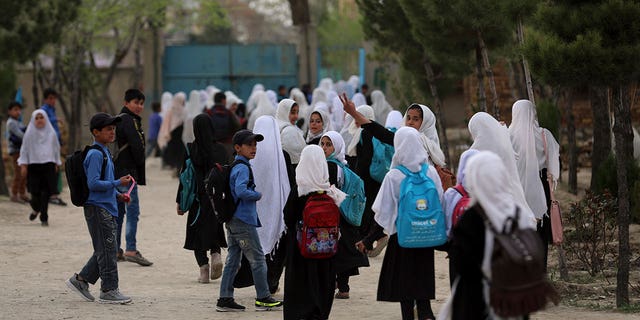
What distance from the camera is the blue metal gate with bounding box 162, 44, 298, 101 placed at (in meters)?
34.9

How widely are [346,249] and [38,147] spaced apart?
7.96 m

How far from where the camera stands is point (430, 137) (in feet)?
36.0

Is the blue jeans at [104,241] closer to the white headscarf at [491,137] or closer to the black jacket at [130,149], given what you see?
the black jacket at [130,149]

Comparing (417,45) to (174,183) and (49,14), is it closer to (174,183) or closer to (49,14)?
(49,14)

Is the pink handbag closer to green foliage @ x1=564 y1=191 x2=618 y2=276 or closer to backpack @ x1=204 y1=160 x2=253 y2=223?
green foliage @ x1=564 y1=191 x2=618 y2=276

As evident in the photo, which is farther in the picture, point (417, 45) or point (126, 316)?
point (417, 45)

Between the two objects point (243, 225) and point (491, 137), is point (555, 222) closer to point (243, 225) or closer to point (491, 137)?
point (491, 137)

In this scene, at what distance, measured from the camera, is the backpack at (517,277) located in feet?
18.7

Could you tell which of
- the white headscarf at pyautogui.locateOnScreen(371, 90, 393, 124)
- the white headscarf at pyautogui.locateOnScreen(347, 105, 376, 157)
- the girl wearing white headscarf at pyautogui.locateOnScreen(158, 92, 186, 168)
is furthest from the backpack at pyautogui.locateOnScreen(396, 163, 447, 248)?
the girl wearing white headscarf at pyautogui.locateOnScreen(158, 92, 186, 168)

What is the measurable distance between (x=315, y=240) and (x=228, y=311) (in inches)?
51.1

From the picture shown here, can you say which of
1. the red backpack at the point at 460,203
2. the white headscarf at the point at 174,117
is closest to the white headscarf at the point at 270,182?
the red backpack at the point at 460,203

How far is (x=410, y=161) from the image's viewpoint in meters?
8.06

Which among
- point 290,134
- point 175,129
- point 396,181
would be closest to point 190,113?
point 175,129

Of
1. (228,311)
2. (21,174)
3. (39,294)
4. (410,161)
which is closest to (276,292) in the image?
(228,311)
